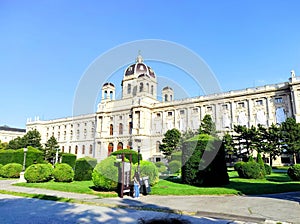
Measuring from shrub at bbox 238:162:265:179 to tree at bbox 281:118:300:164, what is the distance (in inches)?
526

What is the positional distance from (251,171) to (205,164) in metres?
5.76

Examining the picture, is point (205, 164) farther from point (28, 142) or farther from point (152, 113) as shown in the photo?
point (28, 142)

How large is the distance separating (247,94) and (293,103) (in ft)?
28.0

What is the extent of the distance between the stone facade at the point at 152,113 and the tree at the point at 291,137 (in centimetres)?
762

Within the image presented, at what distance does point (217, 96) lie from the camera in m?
48.2

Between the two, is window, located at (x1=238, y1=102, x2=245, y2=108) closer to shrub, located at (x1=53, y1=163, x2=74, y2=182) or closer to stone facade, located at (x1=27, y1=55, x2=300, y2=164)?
stone facade, located at (x1=27, y1=55, x2=300, y2=164)

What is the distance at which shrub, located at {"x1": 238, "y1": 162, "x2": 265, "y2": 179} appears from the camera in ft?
60.9

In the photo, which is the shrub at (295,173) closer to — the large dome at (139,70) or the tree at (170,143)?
the tree at (170,143)

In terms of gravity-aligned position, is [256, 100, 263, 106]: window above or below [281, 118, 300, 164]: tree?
above

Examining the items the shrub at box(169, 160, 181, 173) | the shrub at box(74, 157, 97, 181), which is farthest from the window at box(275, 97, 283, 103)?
the shrub at box(74, 157, 97, 181)

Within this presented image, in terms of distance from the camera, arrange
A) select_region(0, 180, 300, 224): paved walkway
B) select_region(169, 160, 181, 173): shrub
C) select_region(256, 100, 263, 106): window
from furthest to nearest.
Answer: select_region(256, 100, 263, 106): window < select_region(169, 160, 181, 173): shrub < select_region(0, 180, 300, 224): paved walkway

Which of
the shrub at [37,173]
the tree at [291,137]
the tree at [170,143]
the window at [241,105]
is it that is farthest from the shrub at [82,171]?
the window at [241,105]

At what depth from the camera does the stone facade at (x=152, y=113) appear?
42000 millimetres

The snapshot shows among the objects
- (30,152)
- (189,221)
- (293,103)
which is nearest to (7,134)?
(30,152)
